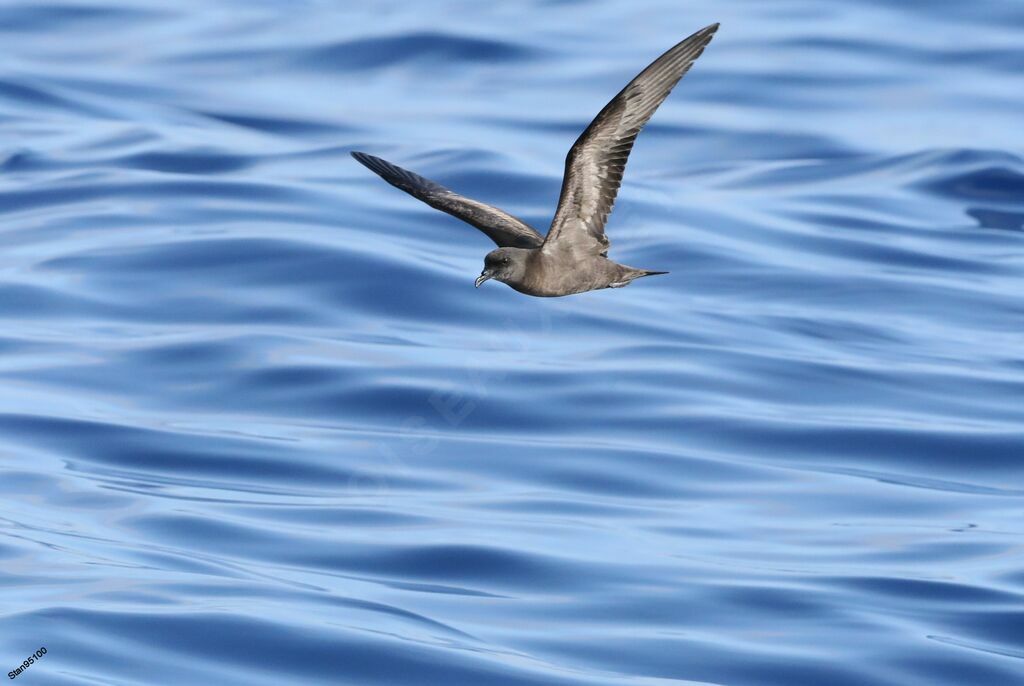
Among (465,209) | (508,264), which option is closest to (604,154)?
(508,264)

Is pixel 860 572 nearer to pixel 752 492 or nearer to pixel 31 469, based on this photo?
pixel 752 492

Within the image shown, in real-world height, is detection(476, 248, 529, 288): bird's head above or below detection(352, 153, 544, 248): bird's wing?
below

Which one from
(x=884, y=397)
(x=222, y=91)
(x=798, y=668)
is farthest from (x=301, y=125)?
(x=798, y=668)

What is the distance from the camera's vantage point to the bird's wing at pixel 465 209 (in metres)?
10.5

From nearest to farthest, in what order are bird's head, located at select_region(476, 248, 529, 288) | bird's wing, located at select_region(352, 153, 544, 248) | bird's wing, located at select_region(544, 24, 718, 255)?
bird's wing, located at select_region(544, 24, 718, 255), bird's head, located at select_region(476, 248, 529, 288), bird's wing, located at select_region(352, 153, 544, 248)

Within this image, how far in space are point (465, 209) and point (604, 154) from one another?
1218mm

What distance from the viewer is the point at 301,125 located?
3012cm

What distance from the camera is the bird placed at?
31.2 ft

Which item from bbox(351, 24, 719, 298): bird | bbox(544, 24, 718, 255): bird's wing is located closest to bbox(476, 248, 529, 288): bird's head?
bbox(351, 24, 719, 298): bird

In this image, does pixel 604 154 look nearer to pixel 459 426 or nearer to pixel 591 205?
pixel 591 205

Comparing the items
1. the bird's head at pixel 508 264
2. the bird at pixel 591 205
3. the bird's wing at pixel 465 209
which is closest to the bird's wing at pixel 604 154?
the bird at pixel 591 205

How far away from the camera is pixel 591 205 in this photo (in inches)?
387

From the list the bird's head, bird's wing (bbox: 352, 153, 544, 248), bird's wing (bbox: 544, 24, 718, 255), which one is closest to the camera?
bird's wing (bbox: 544, 24, 718, 255)

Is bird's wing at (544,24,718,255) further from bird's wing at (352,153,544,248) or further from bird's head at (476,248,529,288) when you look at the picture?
bird's wing at (352,153,544,248)
